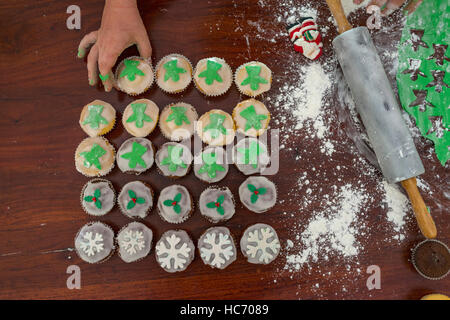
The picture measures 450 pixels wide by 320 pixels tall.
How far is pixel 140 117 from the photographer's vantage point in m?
1.49

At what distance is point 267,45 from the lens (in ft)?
5.23

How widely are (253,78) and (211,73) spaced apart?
196 mm

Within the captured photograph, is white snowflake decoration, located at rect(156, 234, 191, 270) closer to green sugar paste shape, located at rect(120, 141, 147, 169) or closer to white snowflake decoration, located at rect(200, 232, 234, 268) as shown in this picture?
white snowflake decoration, located at rect(200, 232, 234, 268)

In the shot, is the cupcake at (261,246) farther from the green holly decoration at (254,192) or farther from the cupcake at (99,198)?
the cupcake at (99,198)

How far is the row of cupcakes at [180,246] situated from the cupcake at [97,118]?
46 cm

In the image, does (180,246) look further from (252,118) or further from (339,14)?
(339,14)

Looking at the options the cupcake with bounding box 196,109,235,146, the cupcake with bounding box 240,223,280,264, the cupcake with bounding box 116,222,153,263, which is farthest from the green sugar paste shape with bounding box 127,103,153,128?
the cupcake with bounding box 240,223,280,264

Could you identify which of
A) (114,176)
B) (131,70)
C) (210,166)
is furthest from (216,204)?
(131,70)

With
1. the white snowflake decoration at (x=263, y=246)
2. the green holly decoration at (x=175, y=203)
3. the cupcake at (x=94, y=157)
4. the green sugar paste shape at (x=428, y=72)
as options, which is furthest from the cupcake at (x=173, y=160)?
the green sugar paste shape at (x=428, y=72)

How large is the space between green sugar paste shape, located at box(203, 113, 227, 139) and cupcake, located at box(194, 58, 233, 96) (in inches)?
5.1

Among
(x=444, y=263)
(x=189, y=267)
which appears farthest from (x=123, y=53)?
(x=444, y=263)
